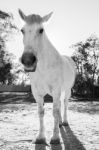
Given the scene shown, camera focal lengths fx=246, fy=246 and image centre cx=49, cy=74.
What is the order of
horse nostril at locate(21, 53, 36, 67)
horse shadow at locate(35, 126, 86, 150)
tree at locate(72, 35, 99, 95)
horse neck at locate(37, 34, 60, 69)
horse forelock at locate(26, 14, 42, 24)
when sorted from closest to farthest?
horse nostril at locate(21, 53, 36, 67) < horse shadow at locate(35, 126, 86, 150) < horse forelock at locate(26, 14, 42, 24) < horse neck at locate(37, 34, 60, 69) < tree at locate(72, 35, 99, 95)

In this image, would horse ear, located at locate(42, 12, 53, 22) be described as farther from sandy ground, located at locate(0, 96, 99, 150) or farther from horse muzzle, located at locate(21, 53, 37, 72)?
sandy ground, located at locate(0, 96, 99, 150)

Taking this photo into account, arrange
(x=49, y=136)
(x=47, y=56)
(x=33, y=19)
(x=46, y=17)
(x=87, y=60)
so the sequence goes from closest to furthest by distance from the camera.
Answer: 1. (x=33, y=19)
2. (x=46, y=17)
3. (x=47, y=56)
4. (x=49, y=136)
5. (x=87, y=60)

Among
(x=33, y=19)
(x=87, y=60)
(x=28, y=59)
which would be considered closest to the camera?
(x=28, y=59)

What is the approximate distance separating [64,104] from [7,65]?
34952 mm

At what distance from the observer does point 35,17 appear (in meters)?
4.40

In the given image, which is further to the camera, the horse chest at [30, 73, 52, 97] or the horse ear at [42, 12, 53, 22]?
the horse chest at [30, 73, 52, 97]

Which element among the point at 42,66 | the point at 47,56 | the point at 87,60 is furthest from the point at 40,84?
the point at 87,60

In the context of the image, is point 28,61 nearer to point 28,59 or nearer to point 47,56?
point 28,59

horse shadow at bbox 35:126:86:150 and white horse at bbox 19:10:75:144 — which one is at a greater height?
white horse at bbox 19:10:75:144

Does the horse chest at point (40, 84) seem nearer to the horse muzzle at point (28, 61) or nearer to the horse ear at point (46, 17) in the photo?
the horse muzzle at point (28, 61)

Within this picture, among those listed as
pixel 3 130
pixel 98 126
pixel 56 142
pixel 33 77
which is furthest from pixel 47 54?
pixel 98 126

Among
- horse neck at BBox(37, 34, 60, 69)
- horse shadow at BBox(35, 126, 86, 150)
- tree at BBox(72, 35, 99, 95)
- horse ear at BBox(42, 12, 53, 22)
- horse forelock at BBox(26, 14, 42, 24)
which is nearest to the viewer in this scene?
horse shadow at BBox(35, 126, 86, 150)

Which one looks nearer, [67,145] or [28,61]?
[28,61]

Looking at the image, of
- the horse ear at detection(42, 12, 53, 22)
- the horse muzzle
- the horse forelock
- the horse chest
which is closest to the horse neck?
the horse chest
